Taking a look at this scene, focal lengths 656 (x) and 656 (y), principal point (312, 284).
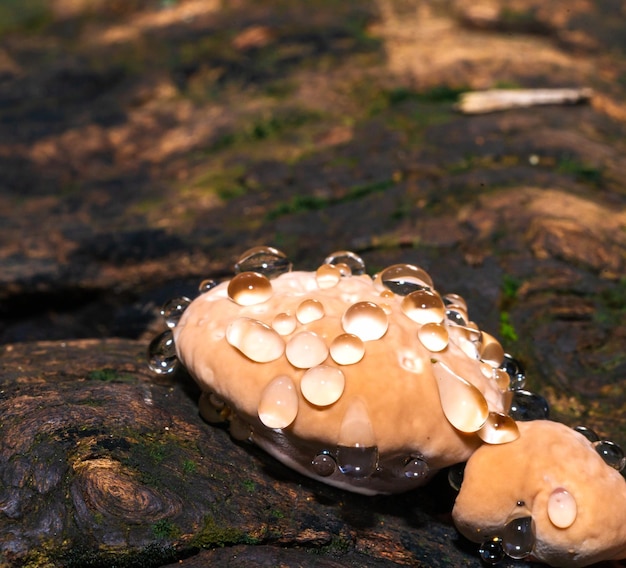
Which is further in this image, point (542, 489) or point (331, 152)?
point (331, 152)

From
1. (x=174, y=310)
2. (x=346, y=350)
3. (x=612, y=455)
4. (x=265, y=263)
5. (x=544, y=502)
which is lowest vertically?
(x=612, y=455)

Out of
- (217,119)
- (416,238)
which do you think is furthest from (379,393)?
(217,119)

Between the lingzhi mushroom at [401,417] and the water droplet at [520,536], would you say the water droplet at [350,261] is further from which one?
the water droplet at [520,536]

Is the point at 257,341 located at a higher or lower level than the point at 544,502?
higher

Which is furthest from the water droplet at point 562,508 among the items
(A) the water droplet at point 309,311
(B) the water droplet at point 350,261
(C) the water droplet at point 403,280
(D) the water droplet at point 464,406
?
(B) the water droplet at point 350,261

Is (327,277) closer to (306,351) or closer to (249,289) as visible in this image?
(249,289)

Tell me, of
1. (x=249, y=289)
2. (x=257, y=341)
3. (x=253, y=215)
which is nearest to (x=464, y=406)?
(x=257, y=341)

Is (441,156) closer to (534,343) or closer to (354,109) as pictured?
(354,109)
